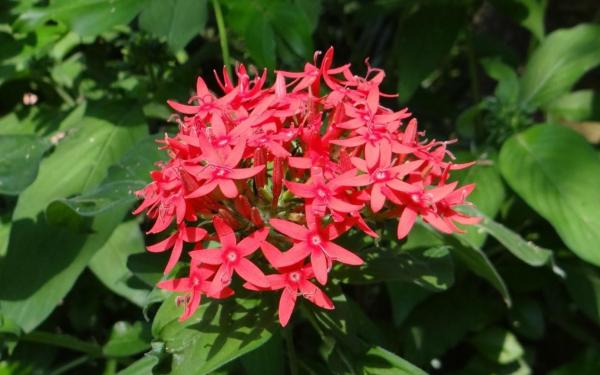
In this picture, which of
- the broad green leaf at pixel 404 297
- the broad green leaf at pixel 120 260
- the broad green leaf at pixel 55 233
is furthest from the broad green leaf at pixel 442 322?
the broad green leaf at pixel 55 233

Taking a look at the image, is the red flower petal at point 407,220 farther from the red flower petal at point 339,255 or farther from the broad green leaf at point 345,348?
the broad green leaf at point 345,348

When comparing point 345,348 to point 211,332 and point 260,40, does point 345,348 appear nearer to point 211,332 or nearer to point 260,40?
point 211,332

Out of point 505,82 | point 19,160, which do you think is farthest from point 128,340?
point 505,82

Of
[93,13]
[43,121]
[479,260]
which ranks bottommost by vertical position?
[43,121]

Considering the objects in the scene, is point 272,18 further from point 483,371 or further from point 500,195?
point 483,371

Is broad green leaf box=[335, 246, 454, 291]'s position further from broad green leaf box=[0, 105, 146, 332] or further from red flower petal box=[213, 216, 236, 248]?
broad green leaf box=[0, 105, 146, 332]
